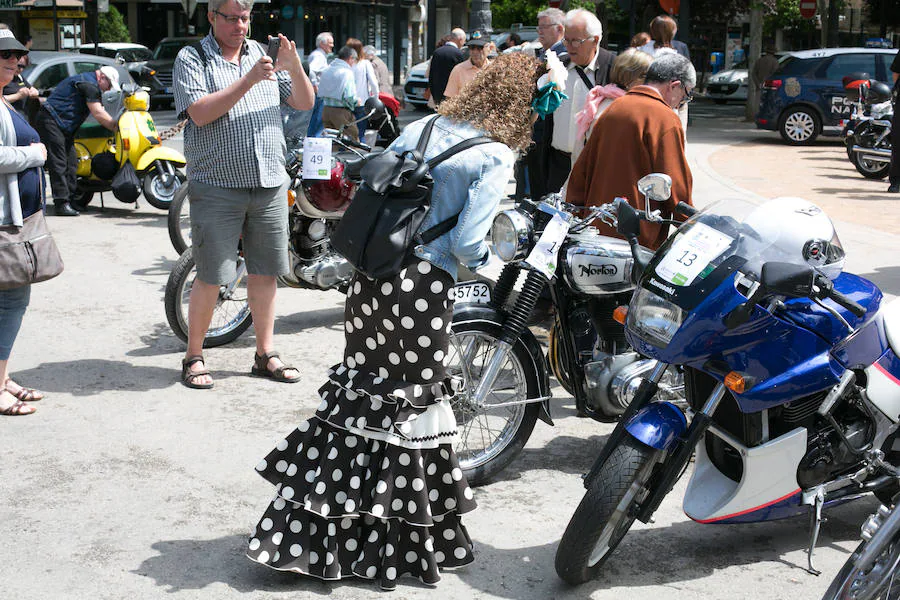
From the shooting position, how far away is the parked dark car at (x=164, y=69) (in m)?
24.7

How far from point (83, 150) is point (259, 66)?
Answer: 685 cm

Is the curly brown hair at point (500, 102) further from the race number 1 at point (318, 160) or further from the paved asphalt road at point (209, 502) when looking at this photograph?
the race number 1 at point (318, 160)

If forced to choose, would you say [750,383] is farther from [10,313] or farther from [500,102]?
[10,313]

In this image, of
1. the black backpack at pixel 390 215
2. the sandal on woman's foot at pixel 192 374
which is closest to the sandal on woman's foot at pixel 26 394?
the sandal on woman's foot at pixel 192 374

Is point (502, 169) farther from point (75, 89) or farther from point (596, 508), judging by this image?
point (75, 89)

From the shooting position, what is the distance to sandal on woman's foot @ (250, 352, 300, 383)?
18.9ft

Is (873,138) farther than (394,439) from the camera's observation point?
Yes

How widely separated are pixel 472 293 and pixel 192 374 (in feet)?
6.46

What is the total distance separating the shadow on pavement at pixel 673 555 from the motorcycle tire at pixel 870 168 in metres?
10.9

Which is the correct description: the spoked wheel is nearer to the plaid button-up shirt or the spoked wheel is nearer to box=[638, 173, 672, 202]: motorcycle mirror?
the plaid button-up shirt

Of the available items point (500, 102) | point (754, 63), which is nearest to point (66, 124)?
point (500, 102)

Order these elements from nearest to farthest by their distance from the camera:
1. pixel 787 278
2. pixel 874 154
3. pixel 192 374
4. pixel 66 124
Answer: pixel 787 278
pixel 192 374
pixel 66 124
pixel 874 154

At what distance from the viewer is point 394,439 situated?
351cm

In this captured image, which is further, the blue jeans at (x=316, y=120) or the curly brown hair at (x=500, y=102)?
the blue jeans at (x=316, y=120)
